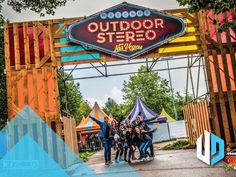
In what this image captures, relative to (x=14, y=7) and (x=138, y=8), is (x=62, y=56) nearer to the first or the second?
(x=14, y=7)

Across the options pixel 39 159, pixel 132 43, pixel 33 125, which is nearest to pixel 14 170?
pixel 39 159

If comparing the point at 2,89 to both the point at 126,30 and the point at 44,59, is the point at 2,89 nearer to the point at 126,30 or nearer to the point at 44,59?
the point at 44,59

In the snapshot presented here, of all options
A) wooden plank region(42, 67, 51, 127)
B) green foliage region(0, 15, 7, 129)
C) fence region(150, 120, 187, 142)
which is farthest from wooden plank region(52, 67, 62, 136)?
fence region(150, 120, 187, 142)

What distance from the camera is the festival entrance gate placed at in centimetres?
1249

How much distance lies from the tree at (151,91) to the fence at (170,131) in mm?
24485

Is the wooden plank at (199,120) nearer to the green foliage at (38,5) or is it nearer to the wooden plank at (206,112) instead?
the wooden plank at (206,112)

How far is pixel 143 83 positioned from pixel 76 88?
41.9ft

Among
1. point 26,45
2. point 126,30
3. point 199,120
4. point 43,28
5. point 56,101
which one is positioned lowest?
point 199,120

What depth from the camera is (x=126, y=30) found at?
13.2m

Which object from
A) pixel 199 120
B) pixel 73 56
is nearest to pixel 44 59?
pixel 73 56

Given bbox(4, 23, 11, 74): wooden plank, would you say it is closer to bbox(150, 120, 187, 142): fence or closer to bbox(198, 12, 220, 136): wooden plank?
bbox(198, 12, 220, 136): wooden plank

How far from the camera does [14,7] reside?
429 inches

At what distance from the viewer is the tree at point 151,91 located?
5372cm

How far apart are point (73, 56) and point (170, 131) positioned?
1770cm
